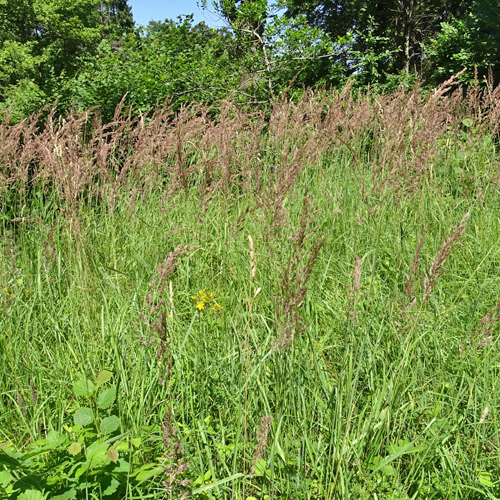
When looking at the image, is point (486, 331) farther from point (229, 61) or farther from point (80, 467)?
point (229, 61)

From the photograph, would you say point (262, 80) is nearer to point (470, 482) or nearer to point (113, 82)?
point (113, 82)

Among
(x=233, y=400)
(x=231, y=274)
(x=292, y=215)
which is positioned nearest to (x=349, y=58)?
(x=292, y=215)

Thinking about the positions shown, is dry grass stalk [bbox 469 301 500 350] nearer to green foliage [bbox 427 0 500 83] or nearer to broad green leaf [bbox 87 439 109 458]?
broad green leaf [bbox 87 439 109 458]

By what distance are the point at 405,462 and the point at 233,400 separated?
20.8 inches

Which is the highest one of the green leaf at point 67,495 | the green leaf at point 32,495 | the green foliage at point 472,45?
the green foliage at point 472,45

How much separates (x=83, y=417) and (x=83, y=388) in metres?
0.09

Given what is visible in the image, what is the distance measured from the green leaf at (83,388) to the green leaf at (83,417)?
44 millimetres

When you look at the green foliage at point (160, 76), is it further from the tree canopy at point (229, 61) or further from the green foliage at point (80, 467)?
the green foliage at point (80, 467)

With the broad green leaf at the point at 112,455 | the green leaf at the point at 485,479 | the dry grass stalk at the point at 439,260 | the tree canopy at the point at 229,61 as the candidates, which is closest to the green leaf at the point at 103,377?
the broad green leaf at the point at 112,455

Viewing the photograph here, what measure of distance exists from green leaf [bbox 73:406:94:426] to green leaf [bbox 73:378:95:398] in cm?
4

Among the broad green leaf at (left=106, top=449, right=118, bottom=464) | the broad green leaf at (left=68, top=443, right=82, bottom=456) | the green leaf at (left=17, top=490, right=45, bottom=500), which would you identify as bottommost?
the green leaf at (left=17, top=490, right=45, bottom=500)

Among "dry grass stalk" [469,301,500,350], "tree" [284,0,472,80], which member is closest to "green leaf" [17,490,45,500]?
"dry grass stalk" [469,301,500,350]

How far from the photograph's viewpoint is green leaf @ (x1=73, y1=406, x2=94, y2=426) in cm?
131

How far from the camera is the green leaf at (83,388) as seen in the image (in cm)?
138
